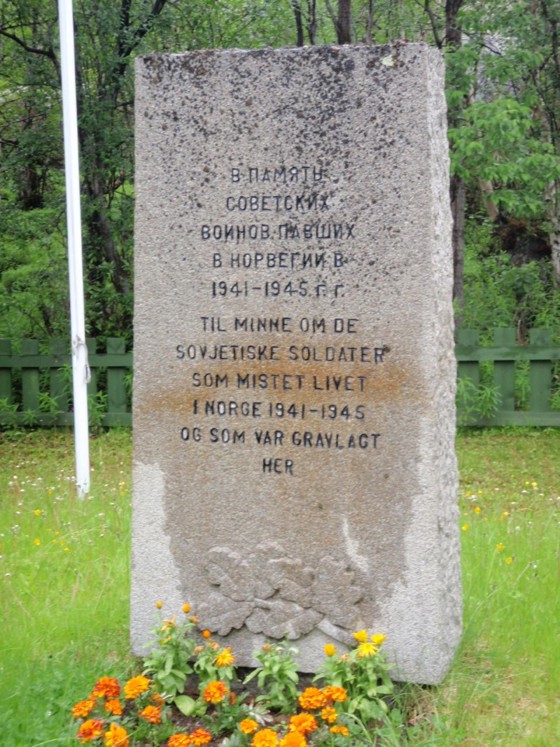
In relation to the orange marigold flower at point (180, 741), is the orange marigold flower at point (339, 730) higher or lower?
higher

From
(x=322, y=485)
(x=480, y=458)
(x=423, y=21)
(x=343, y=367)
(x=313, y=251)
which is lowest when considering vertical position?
(x=480, y=458)

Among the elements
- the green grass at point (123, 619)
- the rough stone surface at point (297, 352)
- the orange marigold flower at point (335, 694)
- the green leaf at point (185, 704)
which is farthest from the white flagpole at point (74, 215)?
the orange marigold flower at point (335, 694)

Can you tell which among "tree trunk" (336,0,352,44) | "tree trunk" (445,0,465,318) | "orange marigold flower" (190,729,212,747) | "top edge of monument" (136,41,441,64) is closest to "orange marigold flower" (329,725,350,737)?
"orange marigold flower" (190,729,212,747)

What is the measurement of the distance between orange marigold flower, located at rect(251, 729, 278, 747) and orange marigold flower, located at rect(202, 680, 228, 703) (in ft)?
0.94

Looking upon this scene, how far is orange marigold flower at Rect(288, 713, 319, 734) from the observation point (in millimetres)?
3199

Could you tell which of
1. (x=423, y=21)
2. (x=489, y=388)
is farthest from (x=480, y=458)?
(x=423, y=21)

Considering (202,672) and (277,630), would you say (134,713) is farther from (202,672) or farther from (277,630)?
(277,630)

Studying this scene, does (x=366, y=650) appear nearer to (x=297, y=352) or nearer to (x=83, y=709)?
(x=83, y=709)

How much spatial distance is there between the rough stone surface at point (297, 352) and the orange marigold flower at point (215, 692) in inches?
11.6

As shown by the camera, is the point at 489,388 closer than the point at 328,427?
No

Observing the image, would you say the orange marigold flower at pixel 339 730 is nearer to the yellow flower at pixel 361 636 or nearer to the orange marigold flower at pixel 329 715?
the orange marigold flower at pixel 329 715

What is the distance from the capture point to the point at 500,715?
349 centimetres

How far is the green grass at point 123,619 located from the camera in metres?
3.47

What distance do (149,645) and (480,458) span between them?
17.6 feet
